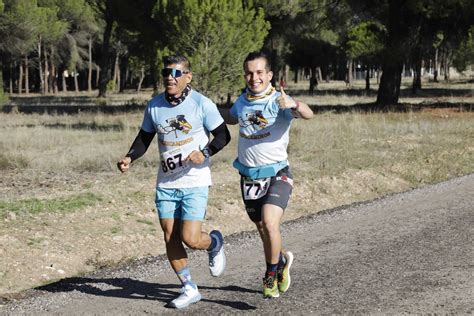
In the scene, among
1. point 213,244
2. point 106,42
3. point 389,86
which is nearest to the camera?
point 213,244

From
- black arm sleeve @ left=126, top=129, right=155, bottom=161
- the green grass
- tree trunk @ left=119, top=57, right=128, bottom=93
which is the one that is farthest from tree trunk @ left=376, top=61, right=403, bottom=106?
tree trunk @ left=119, top=57, right=128, bottom=93

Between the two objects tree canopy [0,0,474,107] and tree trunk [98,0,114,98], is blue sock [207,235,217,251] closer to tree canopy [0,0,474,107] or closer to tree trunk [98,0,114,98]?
tree canopy [0,0,474,107]

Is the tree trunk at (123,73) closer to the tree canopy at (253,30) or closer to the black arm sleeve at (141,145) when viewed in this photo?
the tree canopy at (253,30)

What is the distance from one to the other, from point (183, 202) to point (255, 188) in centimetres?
59

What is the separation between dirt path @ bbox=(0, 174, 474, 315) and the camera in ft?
19.1

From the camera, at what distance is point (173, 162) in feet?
18.7

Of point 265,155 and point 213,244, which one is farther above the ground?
point 265,155

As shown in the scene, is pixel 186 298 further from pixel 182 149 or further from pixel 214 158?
pixel 214 158

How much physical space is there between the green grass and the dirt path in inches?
90.1

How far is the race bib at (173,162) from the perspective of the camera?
5.70 metres

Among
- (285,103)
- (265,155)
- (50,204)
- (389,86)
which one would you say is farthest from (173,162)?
(389,86)

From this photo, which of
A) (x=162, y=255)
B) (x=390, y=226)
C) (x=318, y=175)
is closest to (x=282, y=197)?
(x=162, y=255)

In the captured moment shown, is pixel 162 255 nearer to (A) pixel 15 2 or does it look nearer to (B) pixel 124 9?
(B) pixel 124 9

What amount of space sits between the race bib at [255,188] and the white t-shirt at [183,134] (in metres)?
0.34
